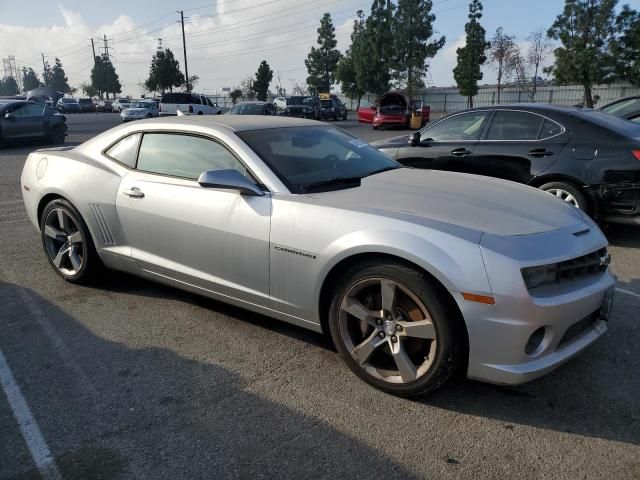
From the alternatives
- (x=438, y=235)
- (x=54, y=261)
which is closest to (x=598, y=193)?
(x=438, y=235)

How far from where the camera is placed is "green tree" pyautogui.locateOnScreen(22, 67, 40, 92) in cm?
13056

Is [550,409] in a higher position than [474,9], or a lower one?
lower

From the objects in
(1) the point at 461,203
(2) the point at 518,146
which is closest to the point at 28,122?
(2) the point at 518,146

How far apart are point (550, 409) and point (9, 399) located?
117 inches

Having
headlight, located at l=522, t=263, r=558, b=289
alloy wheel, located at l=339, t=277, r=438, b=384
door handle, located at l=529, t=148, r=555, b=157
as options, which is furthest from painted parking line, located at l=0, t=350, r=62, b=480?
door handle, located at l=529, t=148, r=555, b=157

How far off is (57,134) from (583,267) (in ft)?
62.1

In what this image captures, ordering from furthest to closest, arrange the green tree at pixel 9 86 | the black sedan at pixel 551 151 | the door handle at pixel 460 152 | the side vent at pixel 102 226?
the green tree at pixel 9 86
the door handle at pixel 460 152
the black sedan at pixel 551 151
the side vent at pixel 102 226

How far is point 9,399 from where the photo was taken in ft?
9.48

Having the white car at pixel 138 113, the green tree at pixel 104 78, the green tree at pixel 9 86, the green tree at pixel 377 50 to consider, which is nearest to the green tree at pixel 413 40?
the green tree at pixel 377 50

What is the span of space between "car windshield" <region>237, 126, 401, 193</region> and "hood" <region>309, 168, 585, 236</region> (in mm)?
171

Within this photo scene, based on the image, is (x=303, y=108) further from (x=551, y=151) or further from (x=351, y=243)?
(x=351, y=243)

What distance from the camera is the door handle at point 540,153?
19.2 feet

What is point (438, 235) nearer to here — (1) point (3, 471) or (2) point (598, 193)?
(1) point (3, 471)

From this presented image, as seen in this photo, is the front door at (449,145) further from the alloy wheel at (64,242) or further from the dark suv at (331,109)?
the dark suv at (331,109)
